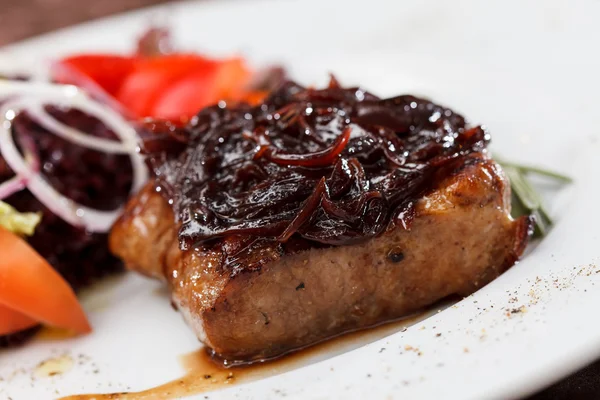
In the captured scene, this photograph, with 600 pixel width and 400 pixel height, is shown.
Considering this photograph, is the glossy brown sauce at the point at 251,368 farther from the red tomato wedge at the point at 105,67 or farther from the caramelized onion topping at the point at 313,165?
the red tomato wedge at the point at 105,67

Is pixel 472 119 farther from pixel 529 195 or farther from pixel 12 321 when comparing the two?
pixel 12 321

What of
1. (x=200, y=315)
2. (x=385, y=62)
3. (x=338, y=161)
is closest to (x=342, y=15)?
(x=385, y=62)

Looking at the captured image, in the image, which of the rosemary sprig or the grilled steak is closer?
the grilled steak

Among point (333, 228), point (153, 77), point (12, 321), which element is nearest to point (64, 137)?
point (153, 77)

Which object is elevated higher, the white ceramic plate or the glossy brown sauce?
the white ceramic plate

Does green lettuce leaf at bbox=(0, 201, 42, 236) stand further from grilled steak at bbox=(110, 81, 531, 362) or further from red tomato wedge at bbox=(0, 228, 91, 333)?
grilled steak at bbox=(110, 81, 531, 362)

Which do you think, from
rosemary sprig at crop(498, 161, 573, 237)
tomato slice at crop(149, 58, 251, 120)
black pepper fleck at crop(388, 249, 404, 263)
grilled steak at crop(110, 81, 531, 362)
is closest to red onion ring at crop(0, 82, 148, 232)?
tomato slice at crop(149, 58, 251, 120)

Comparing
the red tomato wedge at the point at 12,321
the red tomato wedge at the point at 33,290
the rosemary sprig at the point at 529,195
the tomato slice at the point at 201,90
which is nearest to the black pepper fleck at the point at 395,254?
the rosemary sprig at the point at 529,195
